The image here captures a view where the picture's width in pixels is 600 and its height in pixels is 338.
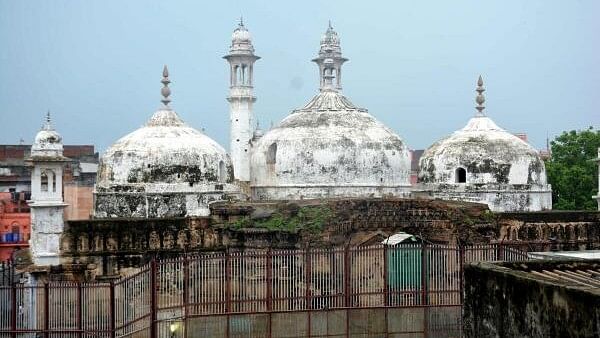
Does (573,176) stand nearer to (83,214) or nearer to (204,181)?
(204,181)

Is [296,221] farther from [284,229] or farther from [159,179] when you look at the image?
[159,179]

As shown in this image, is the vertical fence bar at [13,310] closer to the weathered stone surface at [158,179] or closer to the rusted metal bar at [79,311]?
the rusted metal bar at [79,311]

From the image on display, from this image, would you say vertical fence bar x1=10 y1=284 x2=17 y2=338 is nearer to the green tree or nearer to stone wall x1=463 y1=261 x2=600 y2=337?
stone wall x1=463 y1=261 x2=600 y2=337

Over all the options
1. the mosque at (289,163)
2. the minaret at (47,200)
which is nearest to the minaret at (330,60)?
the mosque at (289,163)

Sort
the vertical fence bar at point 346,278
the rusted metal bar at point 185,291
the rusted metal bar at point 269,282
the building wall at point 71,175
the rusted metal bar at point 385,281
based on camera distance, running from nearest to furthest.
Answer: the rusted metal bar at point 185,291 → the rusted metal bar at point 269,282 → the rusted metal bar at point 385,281 → the vertical fence bar at point 346,278 → the building wall at point 71,175

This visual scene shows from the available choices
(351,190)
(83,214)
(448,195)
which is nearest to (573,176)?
(448,195)

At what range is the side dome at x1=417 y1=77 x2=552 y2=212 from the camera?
23969mm

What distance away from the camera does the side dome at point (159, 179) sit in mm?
20594

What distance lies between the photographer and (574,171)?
3284cm

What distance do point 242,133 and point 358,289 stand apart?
490 inches

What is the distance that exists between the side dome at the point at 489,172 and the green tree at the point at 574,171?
8.41 meters

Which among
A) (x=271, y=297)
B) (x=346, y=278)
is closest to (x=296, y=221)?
(x=271, y=297)

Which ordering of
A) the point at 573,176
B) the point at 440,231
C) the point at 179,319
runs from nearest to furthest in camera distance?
1. the point at 179,319
2. the point at 440,231
3. the point at 573,176

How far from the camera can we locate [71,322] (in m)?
13.5
